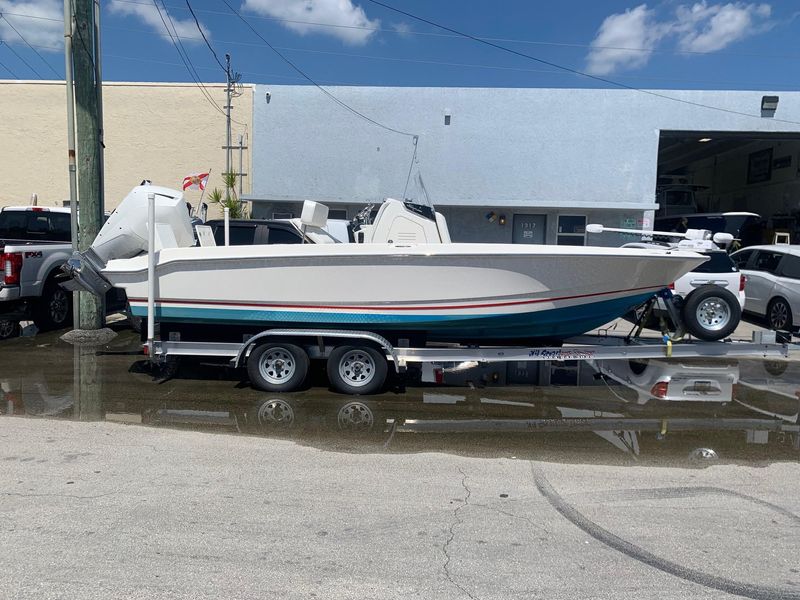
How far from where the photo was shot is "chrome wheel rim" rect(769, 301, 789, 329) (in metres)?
12.0

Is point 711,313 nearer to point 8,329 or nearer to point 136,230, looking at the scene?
point 136,230

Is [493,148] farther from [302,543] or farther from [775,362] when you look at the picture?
[302,543]

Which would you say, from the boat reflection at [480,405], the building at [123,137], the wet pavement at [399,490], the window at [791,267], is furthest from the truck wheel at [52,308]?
the window at [791,267]

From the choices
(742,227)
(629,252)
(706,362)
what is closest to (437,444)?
(629,252)

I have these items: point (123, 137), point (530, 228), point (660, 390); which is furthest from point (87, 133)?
point (530, 228)

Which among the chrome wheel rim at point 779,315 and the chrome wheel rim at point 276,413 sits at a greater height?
the chrome wheel rim at point 779,315

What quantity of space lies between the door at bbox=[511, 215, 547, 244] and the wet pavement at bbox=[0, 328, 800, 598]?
1114 centimetres

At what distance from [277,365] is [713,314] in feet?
17.9

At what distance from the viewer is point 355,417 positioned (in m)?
6.86

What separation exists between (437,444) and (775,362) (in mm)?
7018

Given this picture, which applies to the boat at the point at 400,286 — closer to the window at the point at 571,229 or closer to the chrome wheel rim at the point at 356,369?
the chrome wheel rim at the point at 356,369

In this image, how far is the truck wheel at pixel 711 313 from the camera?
8297 millimetres

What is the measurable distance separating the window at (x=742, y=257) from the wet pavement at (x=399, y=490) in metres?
6.20

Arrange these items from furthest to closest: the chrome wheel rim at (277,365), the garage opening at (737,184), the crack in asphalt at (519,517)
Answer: the garage opening at (737,184) < the chrome wheel rim at (277,365) < the crack in asphalt at (519,517)
